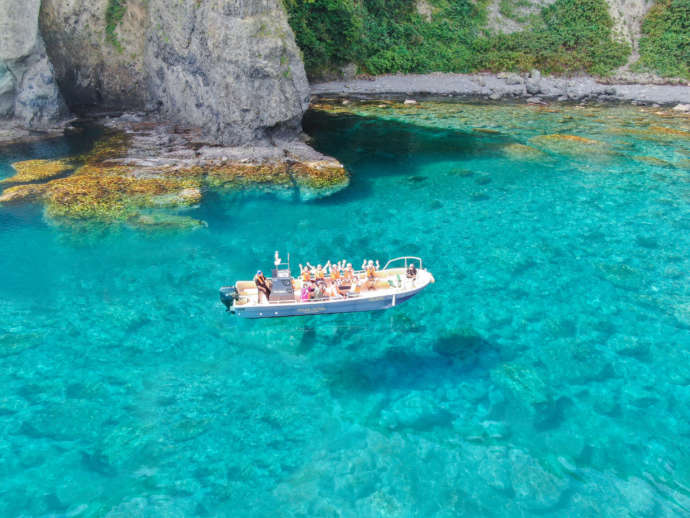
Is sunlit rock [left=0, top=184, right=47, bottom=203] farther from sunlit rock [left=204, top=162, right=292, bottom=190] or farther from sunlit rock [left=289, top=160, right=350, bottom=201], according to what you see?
sunlit rock [left=289, top=160, right=350, bottom=201]

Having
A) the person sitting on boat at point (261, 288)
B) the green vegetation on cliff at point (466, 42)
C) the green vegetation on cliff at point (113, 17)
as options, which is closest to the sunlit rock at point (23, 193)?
the person sitting on boat at point (261, 288)

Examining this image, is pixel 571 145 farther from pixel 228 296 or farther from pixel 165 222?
pixel 228 296

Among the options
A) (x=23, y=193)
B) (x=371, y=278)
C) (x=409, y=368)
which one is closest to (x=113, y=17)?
(x=23, y=193)

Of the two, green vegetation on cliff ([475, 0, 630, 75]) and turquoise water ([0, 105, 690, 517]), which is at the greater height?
green vegetation on cliff ([475, 0, 630, 75])

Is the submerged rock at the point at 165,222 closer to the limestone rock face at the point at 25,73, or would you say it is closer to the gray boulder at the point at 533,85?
the limestone rock face at the point at 25,73

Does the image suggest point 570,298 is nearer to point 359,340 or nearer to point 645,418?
point 645,418

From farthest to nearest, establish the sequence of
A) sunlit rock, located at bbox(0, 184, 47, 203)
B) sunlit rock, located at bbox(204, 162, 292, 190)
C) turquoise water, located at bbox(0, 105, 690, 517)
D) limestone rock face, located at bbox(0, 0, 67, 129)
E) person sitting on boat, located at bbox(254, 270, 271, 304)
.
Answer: limestone rock face, located at bbox(0, 0, 67, 129)
sunlit rock, located at bbox(204, 162, 292, 190)
sunlit rock, located at bbox(0, 184, 47, 203)
person sitting on boat, located at bbox(254, 270, 271, 304)
turquoise water, located at bbox(0, 105, 690, 517)

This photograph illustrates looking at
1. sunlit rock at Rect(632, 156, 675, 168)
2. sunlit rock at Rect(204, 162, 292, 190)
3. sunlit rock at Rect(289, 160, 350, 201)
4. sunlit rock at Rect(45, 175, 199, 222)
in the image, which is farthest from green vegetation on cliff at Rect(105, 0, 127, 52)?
sunlit rock at Rect(632, 156, 675, 168)
